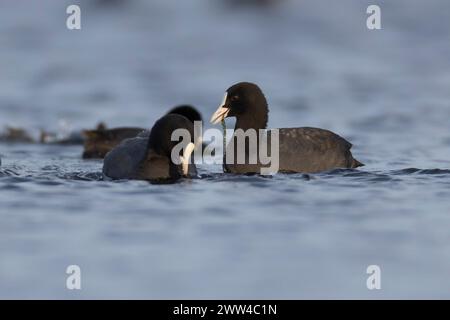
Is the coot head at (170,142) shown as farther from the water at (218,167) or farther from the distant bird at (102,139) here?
the distant bird at (102,139)

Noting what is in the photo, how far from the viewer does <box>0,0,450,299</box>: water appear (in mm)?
8055

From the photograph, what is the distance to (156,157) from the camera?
11.2m

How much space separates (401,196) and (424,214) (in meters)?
0.85

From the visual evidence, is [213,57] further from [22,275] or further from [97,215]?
[22,275]

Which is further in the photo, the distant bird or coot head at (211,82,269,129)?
the distant bird

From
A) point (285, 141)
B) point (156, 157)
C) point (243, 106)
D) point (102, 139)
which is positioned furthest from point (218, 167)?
point (102, 139)

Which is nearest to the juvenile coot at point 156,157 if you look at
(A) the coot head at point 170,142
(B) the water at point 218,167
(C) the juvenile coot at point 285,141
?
(A) the coot head at point 170,142

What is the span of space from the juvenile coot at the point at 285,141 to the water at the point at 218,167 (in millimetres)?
262

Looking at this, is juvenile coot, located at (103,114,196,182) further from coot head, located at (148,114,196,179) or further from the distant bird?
the distant bird

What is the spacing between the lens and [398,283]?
7.85 meters

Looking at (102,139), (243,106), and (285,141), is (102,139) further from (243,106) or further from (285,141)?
(285,141)

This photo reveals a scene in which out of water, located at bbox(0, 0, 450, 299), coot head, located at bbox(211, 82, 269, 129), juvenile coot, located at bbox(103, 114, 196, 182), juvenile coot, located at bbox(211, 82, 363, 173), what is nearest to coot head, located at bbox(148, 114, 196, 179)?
juvenile coot, located at bbox(103, 114, 196, 182)

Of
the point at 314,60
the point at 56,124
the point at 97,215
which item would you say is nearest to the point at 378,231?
the point at 97,215

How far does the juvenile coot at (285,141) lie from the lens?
39.2 feet
